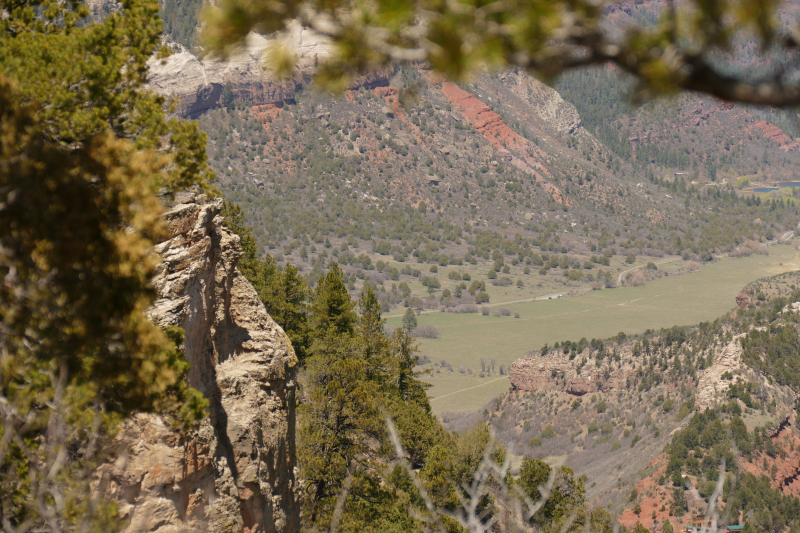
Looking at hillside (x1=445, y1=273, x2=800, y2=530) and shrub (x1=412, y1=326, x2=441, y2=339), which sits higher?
shrub (x1=412, y1=326, x2=441, y2=339)

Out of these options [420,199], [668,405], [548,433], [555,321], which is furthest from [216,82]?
[668,405]

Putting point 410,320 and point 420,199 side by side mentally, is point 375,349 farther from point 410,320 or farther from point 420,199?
point 420,199

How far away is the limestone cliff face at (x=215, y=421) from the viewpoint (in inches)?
386

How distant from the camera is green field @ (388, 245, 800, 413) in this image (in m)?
107

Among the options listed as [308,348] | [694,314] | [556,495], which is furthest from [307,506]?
[694,314]

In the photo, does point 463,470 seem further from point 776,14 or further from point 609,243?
point 609,243

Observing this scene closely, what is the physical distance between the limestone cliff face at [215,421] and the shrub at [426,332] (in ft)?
361

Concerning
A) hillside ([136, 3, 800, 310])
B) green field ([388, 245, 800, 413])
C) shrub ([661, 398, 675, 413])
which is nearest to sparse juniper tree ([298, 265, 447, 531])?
shrub ([661, 398, 675, 413])

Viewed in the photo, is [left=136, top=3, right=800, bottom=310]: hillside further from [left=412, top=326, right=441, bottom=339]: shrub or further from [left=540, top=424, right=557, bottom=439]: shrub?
[left=540, top=424, right=557, bottom=439]: shrub

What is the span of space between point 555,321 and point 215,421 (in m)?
129

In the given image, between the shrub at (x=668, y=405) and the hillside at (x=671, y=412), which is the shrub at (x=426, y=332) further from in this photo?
the shrub at (x=668, y=405)

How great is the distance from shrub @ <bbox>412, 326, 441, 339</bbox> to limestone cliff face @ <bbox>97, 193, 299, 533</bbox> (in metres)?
110

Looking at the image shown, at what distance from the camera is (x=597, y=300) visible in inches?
6068

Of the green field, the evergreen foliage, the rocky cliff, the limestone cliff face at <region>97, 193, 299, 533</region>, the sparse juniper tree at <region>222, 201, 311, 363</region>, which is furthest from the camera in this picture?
the green field
